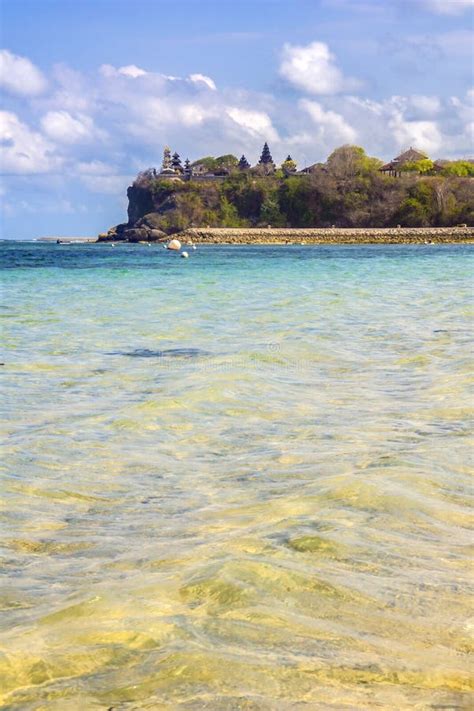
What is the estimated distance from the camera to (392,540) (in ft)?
12.5

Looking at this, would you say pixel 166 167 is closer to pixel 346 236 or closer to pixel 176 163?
pixel 176 163

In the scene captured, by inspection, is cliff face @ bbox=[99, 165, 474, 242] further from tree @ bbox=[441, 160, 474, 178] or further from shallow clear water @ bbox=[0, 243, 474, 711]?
shallow clear water @ bbox=[0, 243, 474, 711]

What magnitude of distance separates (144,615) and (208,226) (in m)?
141

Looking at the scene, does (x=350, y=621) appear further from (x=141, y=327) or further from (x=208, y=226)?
(x=208, y=226)

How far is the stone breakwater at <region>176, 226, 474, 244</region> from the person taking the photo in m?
99.4

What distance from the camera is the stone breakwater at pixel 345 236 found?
9938cm

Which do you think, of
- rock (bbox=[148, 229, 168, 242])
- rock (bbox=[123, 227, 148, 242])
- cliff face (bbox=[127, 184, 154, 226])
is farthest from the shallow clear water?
cliff face (bbox=[127, 184, 154, 226])

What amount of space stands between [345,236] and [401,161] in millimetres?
59045

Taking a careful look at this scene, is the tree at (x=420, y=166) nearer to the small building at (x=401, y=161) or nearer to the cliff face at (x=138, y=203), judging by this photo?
the small building at (x=401, y=161)

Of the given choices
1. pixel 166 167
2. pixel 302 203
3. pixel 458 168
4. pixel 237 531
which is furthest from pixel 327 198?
pixel 237 531

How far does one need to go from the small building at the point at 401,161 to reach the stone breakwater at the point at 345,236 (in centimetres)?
4109

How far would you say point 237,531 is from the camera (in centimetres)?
402

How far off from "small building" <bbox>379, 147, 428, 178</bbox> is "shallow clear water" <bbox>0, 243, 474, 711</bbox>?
143 m

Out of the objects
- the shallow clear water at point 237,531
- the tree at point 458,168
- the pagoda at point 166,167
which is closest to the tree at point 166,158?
the pagoda at point 166,167
